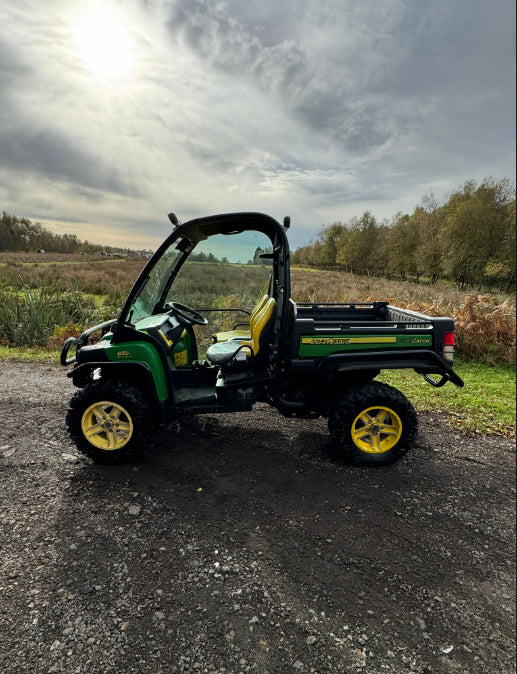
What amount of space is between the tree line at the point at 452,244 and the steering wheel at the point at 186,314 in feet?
41.5

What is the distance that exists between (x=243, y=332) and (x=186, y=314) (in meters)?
0.65

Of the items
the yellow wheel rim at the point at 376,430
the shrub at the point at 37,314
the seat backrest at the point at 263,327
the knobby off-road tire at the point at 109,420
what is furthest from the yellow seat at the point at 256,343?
the shrub at the point at 37,314

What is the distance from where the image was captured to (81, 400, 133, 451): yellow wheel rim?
2992mm

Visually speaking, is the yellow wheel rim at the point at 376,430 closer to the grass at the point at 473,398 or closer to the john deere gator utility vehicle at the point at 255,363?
the john deere gator utility vehicle at the point at 255,363

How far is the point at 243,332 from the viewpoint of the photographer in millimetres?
3938

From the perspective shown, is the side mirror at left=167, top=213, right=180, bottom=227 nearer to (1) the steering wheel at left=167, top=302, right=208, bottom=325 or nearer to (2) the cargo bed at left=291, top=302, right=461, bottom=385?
(1) the steering wheel at left=167, top=302, right=208, bottom=325

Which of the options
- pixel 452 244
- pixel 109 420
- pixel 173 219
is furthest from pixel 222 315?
pixel 452 244

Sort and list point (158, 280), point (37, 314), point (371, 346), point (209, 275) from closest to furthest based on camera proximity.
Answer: point (371, 346) → point (158, 280) → point (209, 275) → point (37, 314)

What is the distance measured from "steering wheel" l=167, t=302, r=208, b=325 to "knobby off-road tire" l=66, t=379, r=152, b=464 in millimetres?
998

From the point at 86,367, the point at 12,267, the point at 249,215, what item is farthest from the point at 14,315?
the point at 249,215

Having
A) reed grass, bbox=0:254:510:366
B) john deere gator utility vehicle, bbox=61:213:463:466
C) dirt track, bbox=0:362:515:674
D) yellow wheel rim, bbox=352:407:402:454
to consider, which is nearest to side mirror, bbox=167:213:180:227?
john deere gator utility vehicle, bbox=61:213:463:466

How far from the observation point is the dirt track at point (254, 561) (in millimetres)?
1595

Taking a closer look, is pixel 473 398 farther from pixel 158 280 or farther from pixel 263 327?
pixel 158 280

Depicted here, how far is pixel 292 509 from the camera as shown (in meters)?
2.51
